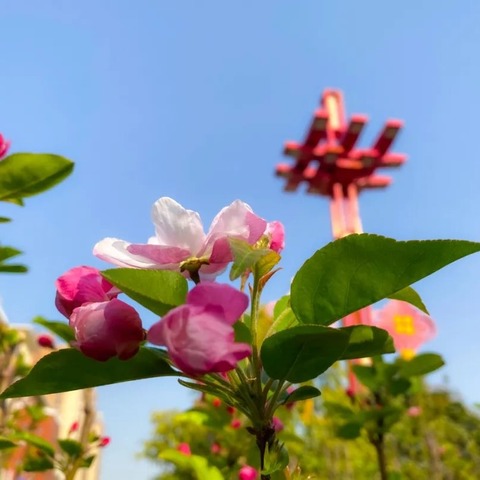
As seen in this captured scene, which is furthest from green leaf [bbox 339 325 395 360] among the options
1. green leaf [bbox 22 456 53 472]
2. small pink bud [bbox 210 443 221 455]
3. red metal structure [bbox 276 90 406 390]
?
red metal structure [bbox 276 90 406 390]

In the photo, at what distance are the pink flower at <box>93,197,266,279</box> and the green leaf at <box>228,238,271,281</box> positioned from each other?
0.11ft

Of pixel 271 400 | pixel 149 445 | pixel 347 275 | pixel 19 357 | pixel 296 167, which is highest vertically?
pixel 296 167

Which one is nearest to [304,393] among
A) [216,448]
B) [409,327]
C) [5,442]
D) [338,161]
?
[409,327]

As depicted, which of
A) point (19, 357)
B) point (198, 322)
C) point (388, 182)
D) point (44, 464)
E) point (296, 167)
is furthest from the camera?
point (388, 182)

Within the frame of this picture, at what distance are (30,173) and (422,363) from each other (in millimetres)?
1071

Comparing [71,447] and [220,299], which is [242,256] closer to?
[220,299]

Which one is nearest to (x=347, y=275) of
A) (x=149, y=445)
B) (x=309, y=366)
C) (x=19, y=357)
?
(x=309, y=366)

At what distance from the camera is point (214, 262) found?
644 mm

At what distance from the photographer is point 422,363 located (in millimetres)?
1439

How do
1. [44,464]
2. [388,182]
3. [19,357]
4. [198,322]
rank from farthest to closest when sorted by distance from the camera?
1. [388,182]
2. [19,357]
3. [44,464]
4. [198,322]

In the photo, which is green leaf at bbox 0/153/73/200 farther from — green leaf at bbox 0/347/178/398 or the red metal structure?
the red metal structure

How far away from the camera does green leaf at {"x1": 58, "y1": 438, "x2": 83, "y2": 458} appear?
1504 millimetres

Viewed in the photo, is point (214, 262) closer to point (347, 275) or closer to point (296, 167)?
point (347, 275)

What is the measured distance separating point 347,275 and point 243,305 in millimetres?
142
